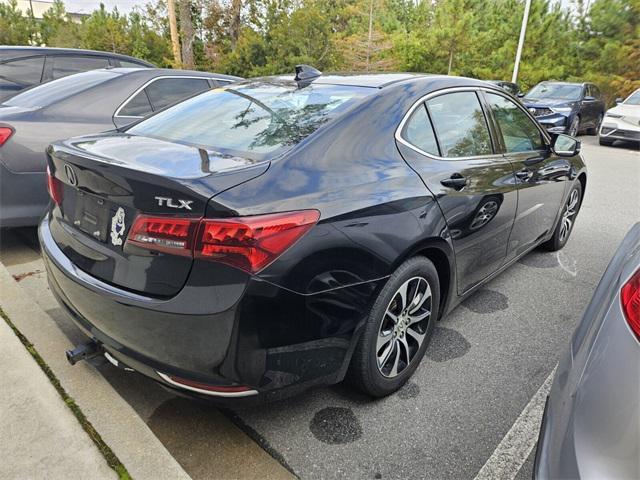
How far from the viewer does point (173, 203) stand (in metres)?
1.64

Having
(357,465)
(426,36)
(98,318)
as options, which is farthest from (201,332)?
(426,36)

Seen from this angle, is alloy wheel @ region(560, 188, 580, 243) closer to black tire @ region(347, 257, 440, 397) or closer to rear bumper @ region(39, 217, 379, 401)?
black tire @ region(347, 257, 440, 397)

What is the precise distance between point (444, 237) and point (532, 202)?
4.44ft

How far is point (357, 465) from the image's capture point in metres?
1.95

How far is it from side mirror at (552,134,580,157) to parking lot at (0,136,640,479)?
1.21m

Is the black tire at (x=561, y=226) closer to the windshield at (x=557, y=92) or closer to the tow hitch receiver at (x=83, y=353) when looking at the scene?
the tow hitch receiver at (x=83, y=353)

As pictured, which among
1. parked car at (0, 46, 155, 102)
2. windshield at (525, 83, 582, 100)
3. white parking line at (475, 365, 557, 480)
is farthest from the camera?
windshield at (525, 83, 582, 100)

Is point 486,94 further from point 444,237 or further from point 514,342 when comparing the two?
point 514,342

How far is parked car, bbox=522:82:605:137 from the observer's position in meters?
12.0

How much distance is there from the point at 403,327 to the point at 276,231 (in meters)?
1.00

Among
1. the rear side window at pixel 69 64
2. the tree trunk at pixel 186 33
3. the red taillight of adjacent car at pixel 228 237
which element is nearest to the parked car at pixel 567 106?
the rear side window at pixel 69 64

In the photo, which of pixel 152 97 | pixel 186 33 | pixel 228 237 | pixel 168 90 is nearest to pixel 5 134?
pixel 152 97

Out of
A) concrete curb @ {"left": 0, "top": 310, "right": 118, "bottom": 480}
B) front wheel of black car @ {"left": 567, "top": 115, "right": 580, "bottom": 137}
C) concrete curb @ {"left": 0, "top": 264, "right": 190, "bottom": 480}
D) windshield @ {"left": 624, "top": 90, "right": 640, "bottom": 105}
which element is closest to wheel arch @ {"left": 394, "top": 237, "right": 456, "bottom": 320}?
concrete curb @ {"left": 0, "top": 264, "right": 190, "bottom": 480}

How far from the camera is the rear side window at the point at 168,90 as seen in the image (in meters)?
4.37
